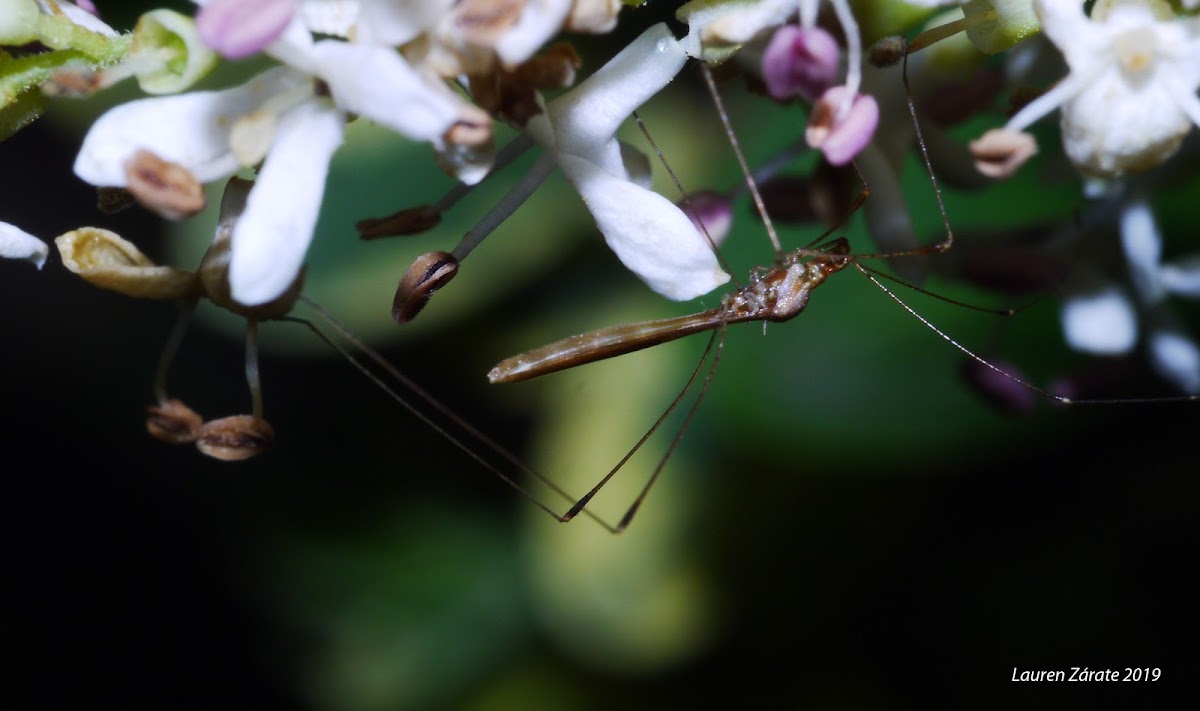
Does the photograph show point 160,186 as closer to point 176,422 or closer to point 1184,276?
point 176,422

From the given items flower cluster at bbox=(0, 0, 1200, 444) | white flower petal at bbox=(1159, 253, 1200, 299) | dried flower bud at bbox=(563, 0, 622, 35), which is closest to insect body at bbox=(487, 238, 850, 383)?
flower cluster at bbox=(0, 0, 1200, 444)

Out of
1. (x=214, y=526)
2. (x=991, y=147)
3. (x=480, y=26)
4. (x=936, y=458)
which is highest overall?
(x=991, y=147)

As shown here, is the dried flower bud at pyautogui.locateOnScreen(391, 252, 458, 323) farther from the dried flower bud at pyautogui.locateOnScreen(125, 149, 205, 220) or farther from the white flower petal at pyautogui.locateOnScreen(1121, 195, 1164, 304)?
the white flower petal at pyautogui.locateOnScreen(1121, 195, 1164, 304)

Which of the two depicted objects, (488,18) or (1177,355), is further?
(1177,355)

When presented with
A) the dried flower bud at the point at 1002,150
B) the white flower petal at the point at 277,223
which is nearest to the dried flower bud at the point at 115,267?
the white flower petal at the point at 277,223

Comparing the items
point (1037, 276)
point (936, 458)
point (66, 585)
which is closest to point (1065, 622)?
point (936, 458)

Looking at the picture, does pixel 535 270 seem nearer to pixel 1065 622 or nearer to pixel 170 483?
pixel 170 483

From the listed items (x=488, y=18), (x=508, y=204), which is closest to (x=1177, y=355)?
(x=508, y=204)

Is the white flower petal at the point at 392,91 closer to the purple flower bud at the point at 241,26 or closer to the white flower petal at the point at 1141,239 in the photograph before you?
the purple flower bud at the point at 241,26
